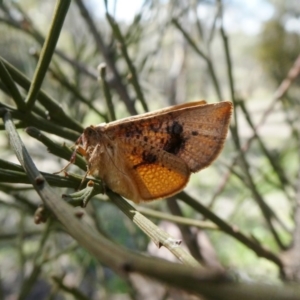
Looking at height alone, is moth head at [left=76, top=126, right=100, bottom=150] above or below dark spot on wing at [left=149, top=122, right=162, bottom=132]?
below

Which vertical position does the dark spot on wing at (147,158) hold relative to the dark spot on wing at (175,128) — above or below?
below

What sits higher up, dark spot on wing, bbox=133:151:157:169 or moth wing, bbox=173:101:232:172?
moth wing, bbox=173:101:232:172

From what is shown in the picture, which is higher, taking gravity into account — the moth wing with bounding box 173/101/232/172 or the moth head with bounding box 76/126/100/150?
the moth wing with bounding box 173/101/232/172

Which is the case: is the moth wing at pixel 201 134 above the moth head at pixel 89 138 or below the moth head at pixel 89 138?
above

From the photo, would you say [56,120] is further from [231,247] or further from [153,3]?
[231,247]

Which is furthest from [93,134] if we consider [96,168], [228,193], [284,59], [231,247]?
[284,59]
